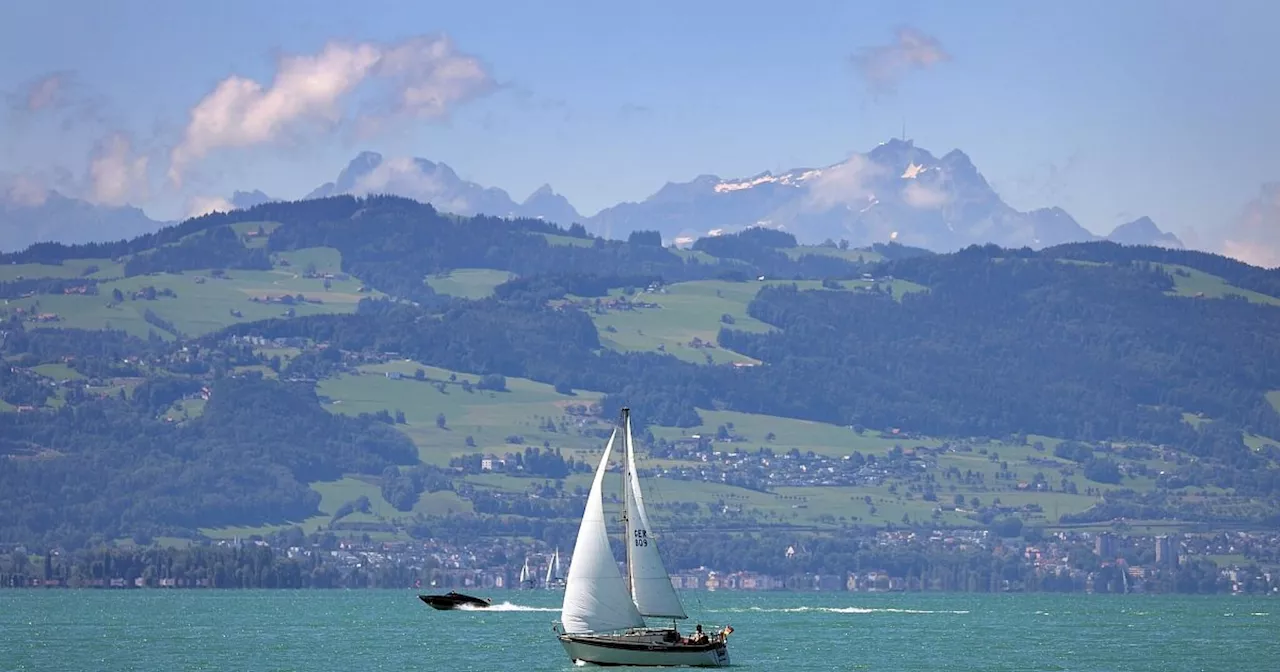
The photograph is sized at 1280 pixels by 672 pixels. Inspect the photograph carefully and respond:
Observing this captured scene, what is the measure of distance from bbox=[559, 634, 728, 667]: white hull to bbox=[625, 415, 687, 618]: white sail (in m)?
1.70

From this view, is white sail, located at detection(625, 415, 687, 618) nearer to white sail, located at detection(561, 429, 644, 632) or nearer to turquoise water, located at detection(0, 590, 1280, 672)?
white sail, located at detection(561, 429, 644, 632)

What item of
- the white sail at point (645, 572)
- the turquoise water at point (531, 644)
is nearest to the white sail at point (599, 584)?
the white sail at point (645, 572)

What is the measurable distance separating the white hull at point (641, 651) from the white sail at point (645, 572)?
5.57ft

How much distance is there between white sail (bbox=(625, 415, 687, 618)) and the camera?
11050 cm

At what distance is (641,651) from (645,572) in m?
3.95

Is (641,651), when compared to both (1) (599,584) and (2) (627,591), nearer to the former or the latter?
(2) (627,591)

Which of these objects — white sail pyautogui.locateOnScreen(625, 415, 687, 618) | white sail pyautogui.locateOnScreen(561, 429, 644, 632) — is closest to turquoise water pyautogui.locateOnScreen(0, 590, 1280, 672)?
white sail pyautogui.locateOnScreen(561, 429, 644, 632)

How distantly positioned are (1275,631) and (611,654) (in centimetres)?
8273

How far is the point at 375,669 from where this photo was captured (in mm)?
125000

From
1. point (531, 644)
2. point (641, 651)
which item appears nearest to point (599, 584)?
point (641, 651)

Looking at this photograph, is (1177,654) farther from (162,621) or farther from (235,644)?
(162,621)

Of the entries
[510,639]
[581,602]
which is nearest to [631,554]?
[581,602]

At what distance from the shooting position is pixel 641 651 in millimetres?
112438

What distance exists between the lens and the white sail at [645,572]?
11050cm
